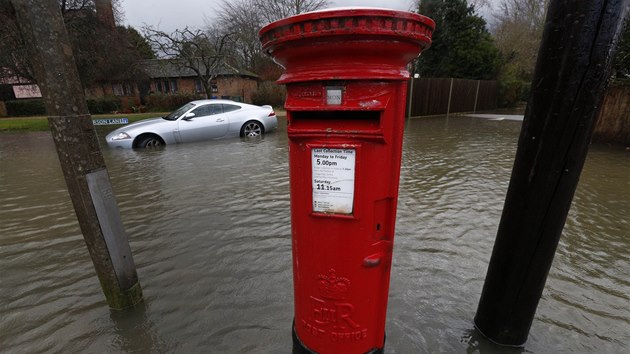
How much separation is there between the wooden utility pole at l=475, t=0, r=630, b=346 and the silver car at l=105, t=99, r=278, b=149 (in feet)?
27.0

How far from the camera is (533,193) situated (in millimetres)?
1768

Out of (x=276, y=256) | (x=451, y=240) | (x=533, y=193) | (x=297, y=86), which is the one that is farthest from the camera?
(x=451, y=240)

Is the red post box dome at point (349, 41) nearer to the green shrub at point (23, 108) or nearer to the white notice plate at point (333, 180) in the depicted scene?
the white notice plate at point (333, 180)

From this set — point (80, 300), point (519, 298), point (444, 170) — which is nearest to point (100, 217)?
point (80, 300)

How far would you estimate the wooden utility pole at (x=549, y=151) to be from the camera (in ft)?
4.89

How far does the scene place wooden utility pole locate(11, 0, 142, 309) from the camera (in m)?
1.83

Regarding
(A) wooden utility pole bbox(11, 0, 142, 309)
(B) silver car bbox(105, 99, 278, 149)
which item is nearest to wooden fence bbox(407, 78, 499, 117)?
(B) silver car bbox(105, 99, 278, 149)

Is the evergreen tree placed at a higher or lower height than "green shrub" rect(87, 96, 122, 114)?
higher

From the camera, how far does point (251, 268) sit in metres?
3.02

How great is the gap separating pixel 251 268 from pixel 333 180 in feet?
6.30

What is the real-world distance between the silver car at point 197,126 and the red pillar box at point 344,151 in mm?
7943

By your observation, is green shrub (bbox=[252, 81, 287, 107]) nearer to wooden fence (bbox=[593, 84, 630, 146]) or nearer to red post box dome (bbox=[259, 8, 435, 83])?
wooden fence (bbox=[593, 84, 630, 146])

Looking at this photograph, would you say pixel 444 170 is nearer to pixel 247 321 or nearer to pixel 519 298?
pixel 519 298

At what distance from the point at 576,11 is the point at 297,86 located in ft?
4.22
